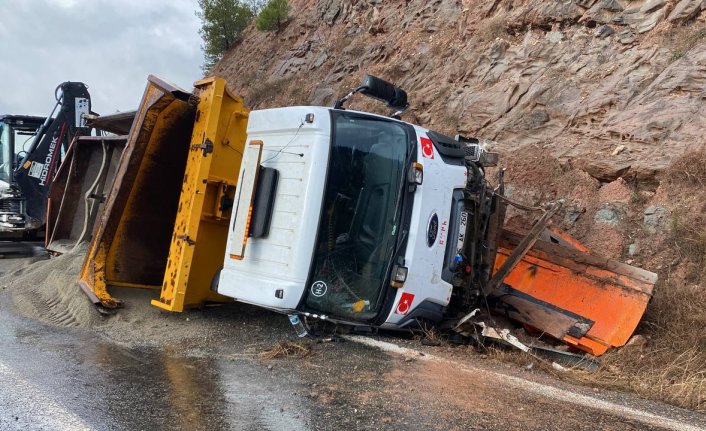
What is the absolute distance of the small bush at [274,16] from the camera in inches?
720

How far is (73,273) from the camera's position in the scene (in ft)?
21.6

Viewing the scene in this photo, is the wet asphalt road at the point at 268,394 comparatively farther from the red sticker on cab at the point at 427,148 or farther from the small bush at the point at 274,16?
the small bush at the point at 274,16

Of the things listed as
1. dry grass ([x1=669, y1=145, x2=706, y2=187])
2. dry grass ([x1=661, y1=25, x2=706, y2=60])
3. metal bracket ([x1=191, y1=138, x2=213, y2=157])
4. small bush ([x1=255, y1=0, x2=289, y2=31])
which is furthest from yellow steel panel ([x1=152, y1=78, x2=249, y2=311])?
small bush ([x1=255, y1=0, x2=289, y2=31])

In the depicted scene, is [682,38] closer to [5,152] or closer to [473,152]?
[473,152]

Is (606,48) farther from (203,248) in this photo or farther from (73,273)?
(73,273)

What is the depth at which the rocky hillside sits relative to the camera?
5434 mm

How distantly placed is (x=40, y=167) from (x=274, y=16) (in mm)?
9951

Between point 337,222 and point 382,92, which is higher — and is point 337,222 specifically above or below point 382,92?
below

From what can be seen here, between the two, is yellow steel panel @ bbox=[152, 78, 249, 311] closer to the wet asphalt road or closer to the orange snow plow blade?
the wet asphalt road

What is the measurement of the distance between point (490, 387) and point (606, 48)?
6218 mm

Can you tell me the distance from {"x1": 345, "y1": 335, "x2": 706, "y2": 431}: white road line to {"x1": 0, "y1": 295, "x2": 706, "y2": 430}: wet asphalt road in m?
0.02

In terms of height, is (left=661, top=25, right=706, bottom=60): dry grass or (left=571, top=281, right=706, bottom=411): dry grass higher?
(left=661, top=25, right=706, bottom=60): dry grass

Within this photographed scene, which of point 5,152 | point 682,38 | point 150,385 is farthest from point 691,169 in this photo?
point 5,152

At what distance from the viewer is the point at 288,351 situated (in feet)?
15.5
